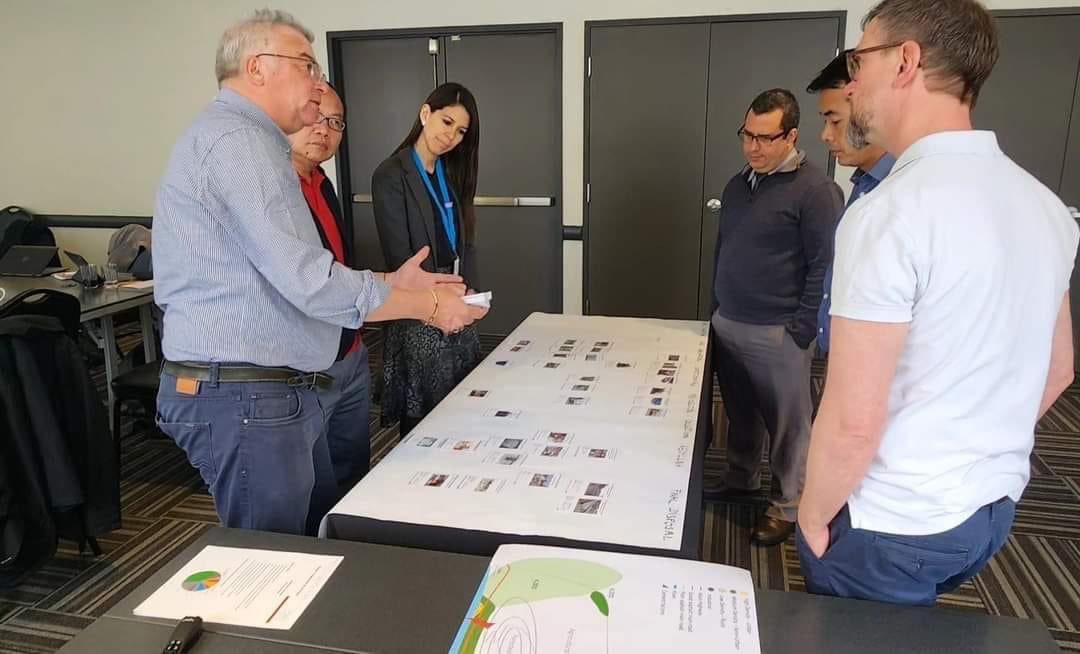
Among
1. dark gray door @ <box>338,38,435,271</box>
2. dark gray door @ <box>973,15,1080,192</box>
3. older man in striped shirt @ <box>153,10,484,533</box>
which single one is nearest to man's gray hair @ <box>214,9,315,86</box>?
older man in striped shirt @ <box>153,10,484,533</box>

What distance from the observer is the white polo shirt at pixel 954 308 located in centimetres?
86

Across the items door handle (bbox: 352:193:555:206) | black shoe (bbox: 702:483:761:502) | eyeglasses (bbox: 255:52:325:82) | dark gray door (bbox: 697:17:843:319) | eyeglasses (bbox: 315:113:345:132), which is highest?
dark gray door (bbox: 697:17:843:319)

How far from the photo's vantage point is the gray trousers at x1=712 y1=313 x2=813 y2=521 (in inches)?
90.8

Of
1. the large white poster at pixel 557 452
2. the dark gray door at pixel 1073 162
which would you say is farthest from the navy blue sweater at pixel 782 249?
the dark gray door at pixel 1073 162

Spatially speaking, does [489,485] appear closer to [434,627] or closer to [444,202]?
[434,627]

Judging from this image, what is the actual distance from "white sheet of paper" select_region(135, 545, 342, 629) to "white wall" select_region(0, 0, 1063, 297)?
145 inches

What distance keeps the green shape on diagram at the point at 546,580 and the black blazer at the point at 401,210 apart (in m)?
1.28

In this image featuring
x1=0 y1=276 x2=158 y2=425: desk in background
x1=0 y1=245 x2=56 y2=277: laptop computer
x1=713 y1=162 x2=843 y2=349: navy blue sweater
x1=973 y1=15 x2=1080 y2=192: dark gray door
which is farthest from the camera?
x1=973 y1=15 x2=1080 y2=192: dark gray door

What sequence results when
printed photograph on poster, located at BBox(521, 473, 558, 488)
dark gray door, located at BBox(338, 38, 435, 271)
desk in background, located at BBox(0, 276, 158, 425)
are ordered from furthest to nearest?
dark gray door, located at BBox(338, 38, 435, 271), desk in background, located at BBox(0, 276, 158, 425), printed photograph on poster, located at BBox(521, 473, 558, 488)

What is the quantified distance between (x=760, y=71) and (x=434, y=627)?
3966 mm

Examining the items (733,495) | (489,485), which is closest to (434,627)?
(489,485)

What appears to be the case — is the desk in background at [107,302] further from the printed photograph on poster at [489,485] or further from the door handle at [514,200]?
the printed photograph on poster at [489,485]

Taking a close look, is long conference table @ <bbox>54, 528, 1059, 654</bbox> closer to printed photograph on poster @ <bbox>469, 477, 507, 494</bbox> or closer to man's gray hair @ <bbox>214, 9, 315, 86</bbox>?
printed photograph on poster @ <bbox>469, 477, 507, 494</bbox>

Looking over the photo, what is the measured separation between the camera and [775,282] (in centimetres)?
226
